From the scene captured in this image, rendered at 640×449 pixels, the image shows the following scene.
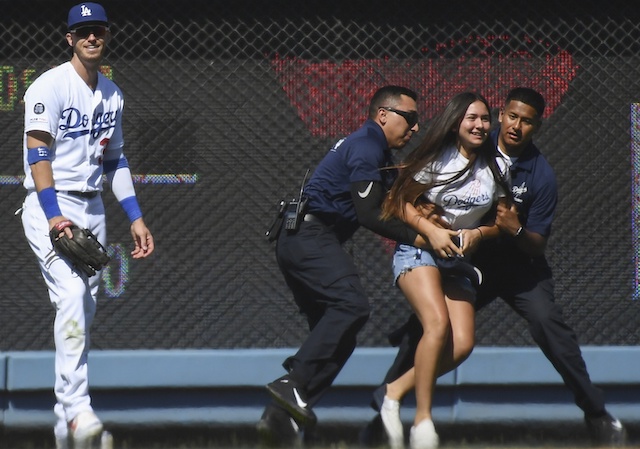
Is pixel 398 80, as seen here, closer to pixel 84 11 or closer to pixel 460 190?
pixel 460 190

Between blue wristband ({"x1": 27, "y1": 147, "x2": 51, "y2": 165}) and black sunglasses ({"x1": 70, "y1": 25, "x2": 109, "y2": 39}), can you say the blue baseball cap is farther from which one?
blue wristband ({"x1": 27, "y1": 147, "x2": 51, "y2": 165})

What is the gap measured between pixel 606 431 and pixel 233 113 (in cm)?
261

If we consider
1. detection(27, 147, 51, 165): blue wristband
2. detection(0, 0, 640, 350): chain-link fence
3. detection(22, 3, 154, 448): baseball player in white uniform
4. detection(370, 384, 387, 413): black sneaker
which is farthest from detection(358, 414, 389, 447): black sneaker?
detection(27, 147, 51, 165): blue wristband

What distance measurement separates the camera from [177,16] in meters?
6.60

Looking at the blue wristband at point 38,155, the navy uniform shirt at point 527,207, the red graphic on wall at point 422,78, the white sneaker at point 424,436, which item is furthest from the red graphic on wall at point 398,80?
the white sneaker at point 424,436

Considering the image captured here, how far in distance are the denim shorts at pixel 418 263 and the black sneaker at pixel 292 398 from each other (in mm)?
683

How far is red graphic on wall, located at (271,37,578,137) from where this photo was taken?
6.57 meters

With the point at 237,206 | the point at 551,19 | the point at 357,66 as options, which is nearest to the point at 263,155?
the point at 237,206

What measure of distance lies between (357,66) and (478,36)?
2.28 feet

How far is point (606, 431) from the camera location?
18.5ft

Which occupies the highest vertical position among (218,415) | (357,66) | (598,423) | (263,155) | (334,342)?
(357,66)

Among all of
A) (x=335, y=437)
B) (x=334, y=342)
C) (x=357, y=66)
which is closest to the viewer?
(x=334, y=342)

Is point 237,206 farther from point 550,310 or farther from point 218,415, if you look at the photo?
point 550,310

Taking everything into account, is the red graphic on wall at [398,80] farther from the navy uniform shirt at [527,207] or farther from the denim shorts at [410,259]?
the denim shorts at [410,259]
